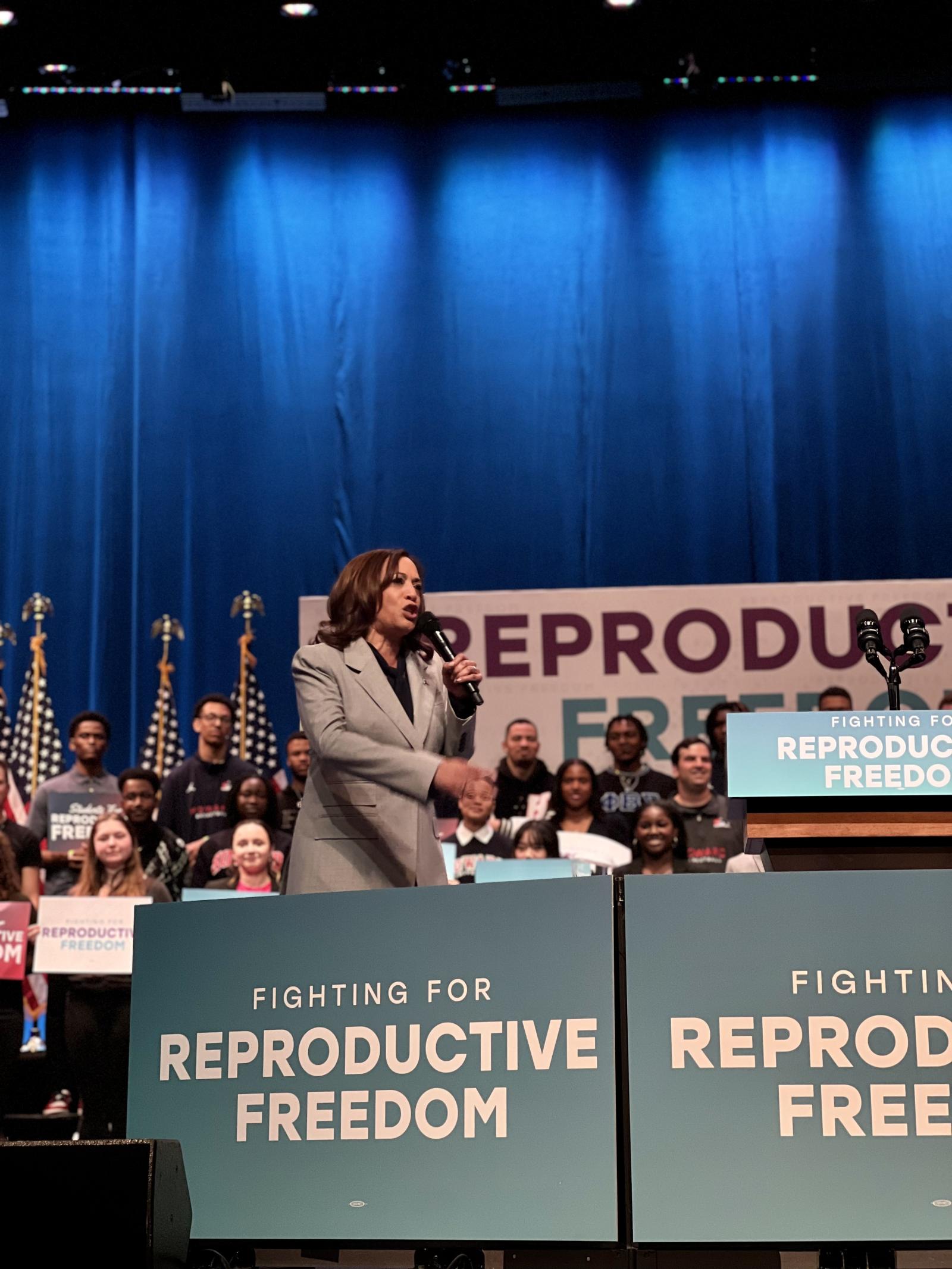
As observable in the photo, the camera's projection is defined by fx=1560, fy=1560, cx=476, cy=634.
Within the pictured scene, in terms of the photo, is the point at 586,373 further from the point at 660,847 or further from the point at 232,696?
the point at 660,847

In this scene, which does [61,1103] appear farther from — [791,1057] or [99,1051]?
[791,1057]

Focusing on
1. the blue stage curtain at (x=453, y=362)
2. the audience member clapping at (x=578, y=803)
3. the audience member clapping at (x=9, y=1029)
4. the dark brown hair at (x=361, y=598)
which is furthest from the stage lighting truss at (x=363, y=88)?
the dark brown hair at (x=361, y=598)

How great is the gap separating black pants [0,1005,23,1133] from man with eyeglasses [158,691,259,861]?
6.91 ft

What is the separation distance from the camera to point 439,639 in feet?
10.8

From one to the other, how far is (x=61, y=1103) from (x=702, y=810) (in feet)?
9.62

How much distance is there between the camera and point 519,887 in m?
2.42

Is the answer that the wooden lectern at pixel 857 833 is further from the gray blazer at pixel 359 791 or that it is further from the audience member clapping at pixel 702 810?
the audience member clapping at pixel 702 810

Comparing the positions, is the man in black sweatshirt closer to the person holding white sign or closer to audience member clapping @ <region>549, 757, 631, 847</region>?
audience member clapping @ <region>549, 757, 631, 847</region>

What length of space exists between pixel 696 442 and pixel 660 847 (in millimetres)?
4800

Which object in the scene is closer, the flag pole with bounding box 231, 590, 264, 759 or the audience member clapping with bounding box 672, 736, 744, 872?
the audience member clapping with bounding box 672, 736, 744, 872

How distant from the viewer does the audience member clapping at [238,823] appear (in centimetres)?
654

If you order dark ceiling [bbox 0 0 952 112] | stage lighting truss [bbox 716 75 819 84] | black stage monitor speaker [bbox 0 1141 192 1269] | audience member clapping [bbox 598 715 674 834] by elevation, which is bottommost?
black stage monitor speaker [bbox 0 1141 192 1269]

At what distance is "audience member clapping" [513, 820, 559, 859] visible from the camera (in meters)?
6.35

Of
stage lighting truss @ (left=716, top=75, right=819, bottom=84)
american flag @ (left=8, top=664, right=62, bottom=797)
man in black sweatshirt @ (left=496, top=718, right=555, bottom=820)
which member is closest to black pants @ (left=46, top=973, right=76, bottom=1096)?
man in black sweatshirt @ (left=496, top=718, right=555, bottom=820)
